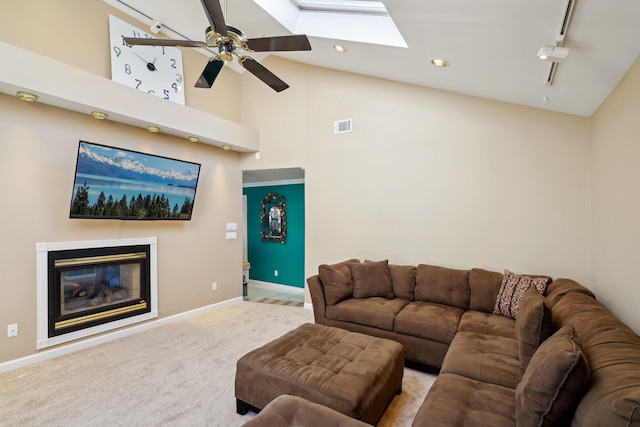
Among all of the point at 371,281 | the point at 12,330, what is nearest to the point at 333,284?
the point at 371,281

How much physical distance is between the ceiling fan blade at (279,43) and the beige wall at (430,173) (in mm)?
2298

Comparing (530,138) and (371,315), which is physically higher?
(530,138)

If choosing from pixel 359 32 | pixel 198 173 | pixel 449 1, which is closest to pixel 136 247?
pixel 198 173

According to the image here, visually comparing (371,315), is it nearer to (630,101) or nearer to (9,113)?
(630,101)

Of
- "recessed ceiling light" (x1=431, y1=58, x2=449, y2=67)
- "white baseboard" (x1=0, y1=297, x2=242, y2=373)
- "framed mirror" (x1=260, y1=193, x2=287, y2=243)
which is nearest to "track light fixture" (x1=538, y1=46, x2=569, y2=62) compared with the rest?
"recessed ceiling light" (x1=431, y1=58, x2=449, y2=67)

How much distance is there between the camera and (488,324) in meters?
2.82

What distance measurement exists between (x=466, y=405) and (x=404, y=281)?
2.13m

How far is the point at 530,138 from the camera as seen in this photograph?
346 centimetres

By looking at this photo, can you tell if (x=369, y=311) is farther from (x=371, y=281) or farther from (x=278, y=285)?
→ (x=278, y=285)

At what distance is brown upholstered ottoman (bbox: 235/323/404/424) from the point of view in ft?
6.20

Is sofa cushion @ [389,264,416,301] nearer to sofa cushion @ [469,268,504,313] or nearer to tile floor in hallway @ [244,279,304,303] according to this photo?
sofa cushion @ [469,268,504,313]

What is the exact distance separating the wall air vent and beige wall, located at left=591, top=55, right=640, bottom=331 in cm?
280

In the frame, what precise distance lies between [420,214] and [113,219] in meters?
3.88

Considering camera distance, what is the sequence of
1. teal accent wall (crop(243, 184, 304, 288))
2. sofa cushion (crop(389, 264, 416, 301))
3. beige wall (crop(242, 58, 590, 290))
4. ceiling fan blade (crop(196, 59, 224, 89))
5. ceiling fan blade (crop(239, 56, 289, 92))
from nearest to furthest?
ceiling fan blade (crop(239, 56, 289, 92)), ceiling fan blade (crop(196, 59, 224, 89)), beige wall (crop(242, 58, 590, 290)), sofa cushion (crop(389, 264, 416, 301)), teal accent wall (crop(243, 184, 304, 288))
